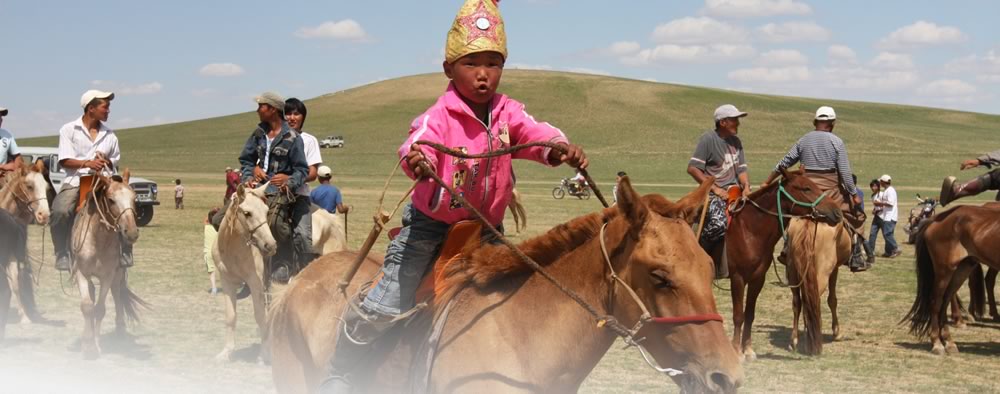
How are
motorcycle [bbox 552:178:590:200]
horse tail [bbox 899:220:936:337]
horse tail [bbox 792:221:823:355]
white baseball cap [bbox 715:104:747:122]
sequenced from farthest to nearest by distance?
motorcycle [bbox 552:178:590:200] → horse tail [bbox 899:220:936:337] → horse tail [bbox 792:221:823:355] → white baseball cap [bbox 715:104:747:122]

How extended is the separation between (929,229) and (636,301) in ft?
31.4

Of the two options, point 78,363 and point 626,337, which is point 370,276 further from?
point 78,363

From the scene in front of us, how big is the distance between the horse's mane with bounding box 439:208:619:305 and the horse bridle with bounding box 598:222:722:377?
0.13 m

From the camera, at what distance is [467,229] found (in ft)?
12.8

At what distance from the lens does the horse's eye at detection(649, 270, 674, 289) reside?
3.31 m

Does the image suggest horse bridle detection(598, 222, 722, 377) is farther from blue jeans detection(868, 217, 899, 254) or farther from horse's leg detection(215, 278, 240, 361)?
blue jeans detection(868, 217, 899, 254)

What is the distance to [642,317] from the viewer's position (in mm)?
3338

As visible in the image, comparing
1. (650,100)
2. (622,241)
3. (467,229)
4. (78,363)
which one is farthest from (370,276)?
(650,100)

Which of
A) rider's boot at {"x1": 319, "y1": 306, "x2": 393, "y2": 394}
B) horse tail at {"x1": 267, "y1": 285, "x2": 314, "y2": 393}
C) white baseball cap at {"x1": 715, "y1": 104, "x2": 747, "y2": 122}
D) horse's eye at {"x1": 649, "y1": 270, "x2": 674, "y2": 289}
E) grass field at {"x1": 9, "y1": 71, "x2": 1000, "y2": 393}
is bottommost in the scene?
grass field at {"x1": 9, "y1": 71, "x2": 1000, "y2": 393}

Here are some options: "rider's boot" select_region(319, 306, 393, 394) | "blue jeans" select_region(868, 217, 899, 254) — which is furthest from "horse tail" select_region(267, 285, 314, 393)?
"blue jeans" select_region(868, 217, 899, 254)

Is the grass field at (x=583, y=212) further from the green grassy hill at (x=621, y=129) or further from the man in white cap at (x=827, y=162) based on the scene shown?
the man in white cap at (x=827, y=162)

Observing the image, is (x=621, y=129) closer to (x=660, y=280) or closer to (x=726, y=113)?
(x=726, y=113)

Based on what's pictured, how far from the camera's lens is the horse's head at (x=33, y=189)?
38.9 feet

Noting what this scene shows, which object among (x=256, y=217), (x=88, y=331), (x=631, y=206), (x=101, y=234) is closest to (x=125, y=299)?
(x=101, y=234)
